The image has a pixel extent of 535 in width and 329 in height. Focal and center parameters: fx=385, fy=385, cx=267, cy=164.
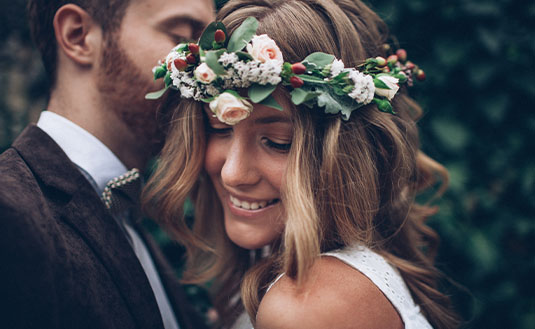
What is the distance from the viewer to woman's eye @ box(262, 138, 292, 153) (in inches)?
59.0

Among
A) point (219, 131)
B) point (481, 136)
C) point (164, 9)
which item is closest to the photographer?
point (219, 131)

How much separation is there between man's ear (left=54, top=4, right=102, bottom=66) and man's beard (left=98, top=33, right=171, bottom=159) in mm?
72

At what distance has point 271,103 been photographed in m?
1.34

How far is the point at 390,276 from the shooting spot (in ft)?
4.88

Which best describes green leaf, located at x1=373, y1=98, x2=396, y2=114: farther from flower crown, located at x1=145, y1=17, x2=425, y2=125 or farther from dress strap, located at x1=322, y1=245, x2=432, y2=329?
dress strap, located at x1=322, y1=245, x2=432, y2=329

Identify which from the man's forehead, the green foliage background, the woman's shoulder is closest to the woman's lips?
the woman's shoulder

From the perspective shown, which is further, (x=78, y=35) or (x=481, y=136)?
(x=481, y=136)

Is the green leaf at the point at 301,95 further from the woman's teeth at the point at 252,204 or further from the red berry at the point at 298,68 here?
the woman's teeth at the point at 252,204

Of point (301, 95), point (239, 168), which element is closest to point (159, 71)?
point (239, 168)

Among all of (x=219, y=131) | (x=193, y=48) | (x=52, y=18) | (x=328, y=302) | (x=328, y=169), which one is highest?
(x=52, y=18)

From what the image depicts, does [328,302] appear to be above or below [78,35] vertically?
below

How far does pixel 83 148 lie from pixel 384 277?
1468 millimetres

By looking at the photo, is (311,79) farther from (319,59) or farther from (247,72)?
(247,72)

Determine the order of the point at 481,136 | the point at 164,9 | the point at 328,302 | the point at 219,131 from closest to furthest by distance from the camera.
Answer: the point at 328,302
the point at 219,131
the point at 164,9
the point at 481,136
